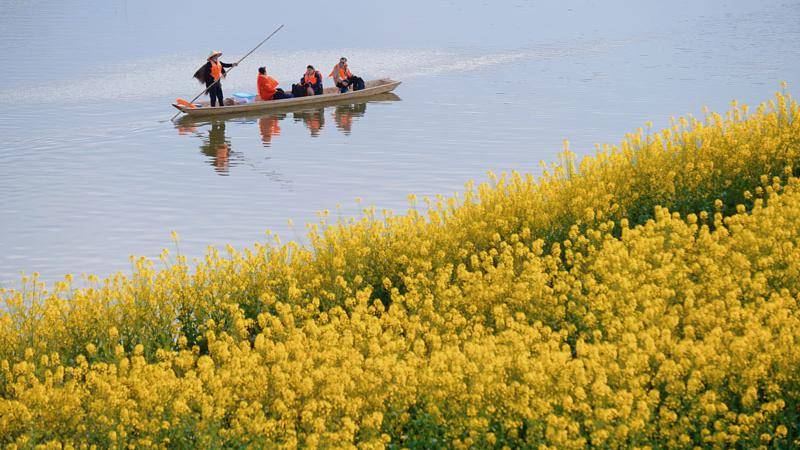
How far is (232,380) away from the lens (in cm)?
954

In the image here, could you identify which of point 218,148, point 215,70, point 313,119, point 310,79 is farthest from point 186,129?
point 310,79

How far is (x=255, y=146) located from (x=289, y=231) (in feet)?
28.5

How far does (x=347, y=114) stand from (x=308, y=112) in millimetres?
1275

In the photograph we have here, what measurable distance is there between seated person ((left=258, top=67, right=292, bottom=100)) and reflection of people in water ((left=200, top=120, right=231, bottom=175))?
1.68 metres

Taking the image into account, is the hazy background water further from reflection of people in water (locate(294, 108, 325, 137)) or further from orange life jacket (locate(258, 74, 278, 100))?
orange life jacket (locate(258, 74, 278, 100))

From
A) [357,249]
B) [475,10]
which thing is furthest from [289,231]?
[475,10]

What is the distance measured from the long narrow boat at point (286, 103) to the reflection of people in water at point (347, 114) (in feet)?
0.96

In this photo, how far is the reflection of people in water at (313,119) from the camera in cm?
2938

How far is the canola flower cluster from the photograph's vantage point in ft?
28.6

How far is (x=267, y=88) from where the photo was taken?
102 ft

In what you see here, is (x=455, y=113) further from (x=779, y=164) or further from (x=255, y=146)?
(x=779, y=164)

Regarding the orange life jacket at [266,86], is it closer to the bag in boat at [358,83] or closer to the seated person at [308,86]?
→ the seated person at [308,86]

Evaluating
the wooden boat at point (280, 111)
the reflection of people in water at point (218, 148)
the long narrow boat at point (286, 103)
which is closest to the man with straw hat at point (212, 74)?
the long narrow boat at point (286, 103)

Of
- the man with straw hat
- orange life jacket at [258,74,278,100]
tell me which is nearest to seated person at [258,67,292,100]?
orange life jacket at [258,74,278,100]
